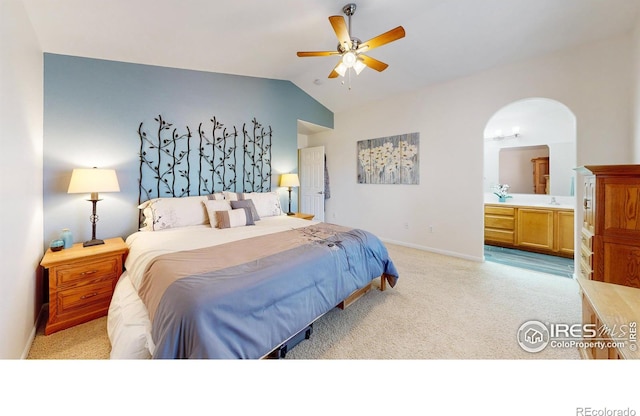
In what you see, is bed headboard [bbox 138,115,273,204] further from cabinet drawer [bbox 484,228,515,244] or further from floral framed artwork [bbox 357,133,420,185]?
cabinet drawer [bbox 484,228,515,244]

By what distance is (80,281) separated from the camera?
2.02m

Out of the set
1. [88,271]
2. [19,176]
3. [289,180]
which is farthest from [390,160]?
[19,176]

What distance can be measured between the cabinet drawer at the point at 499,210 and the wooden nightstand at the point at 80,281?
555 centimetres

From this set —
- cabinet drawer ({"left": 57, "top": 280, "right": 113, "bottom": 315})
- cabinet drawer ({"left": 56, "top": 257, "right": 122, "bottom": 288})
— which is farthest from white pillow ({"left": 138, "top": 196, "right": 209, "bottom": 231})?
cabinet drawer ({"left": 57, "top": 280, "right": 113, "bottom": 315})

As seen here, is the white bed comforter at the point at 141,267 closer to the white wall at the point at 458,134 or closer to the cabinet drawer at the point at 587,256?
the white wall at the point at 458,134

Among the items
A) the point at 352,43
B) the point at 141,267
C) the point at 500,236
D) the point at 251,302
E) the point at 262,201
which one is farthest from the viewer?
the point at 500,236

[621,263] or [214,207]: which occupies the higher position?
[214,207]

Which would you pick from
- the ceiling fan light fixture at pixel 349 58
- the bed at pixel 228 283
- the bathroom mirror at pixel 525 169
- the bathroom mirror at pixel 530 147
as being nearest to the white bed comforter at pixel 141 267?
the bed at pixel 228 283

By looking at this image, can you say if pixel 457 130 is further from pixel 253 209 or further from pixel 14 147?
pixel 14 147

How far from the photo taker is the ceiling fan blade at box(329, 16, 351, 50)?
1.90m

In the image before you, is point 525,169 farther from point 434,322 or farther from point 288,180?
point 288,180

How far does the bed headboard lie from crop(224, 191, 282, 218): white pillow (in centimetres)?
40

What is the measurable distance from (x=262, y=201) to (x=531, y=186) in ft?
16.3

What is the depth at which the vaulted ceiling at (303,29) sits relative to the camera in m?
2.08
